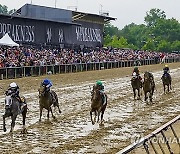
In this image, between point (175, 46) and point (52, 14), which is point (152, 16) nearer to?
point (175, 46)

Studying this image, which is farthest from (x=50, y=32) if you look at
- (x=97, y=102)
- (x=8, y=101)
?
(x=8, y=101)

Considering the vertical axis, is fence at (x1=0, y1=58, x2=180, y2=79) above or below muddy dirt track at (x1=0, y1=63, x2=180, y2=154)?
above

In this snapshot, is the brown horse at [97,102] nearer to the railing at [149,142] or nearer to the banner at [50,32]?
the railing at [149,142]

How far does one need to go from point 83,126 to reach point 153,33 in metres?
120

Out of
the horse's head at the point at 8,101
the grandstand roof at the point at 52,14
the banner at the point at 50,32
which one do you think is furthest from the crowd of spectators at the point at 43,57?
the horse's head at the point at 8,101

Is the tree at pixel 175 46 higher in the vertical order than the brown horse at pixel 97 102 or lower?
higher

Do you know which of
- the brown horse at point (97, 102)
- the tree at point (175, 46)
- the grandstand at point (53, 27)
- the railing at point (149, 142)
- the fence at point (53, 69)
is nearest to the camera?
the railing at point (149, 142)

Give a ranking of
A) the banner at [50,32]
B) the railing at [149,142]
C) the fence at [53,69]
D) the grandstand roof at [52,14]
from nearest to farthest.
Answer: the railing at [149,142] < the fence at [53,69] < the banner at [50,32] < the grandstand roof at [52,14]

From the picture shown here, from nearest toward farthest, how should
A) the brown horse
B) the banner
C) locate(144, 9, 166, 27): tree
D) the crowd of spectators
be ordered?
the brown horse < the crowd of spectators < the banner < locate(144, 9, 166, 27): tree

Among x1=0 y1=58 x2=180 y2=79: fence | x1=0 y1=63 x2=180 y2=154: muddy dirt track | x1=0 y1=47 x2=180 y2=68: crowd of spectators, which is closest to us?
x1=0 y1=63 x2=180 y2=154: muddy dirt track

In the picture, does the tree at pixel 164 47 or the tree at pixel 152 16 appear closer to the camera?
the tree at pixel 164 47

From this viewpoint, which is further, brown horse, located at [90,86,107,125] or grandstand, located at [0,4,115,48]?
grandstand, located at [0,4,115,48]

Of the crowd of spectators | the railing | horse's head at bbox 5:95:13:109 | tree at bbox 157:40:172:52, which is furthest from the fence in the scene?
tree at bbox 157:40:172:52

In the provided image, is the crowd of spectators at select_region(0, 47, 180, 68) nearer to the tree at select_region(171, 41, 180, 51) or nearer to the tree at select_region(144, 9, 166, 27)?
the tree at select_region(171, 41, 180, 51)
